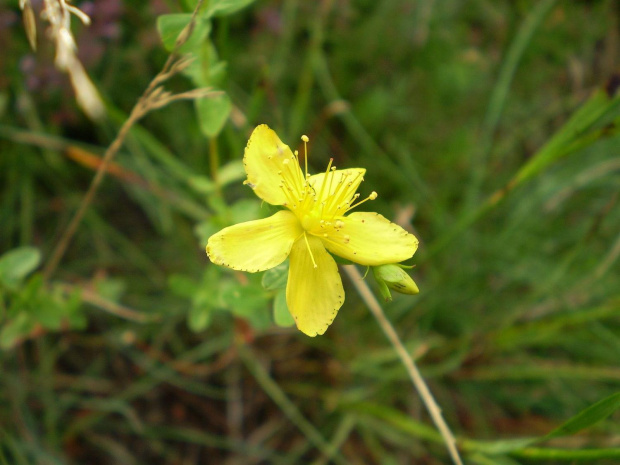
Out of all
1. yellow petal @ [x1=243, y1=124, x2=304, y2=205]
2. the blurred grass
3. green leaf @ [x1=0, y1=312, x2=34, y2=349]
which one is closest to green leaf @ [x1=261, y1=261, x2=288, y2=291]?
yellow petal @ [x1=243, y1=124, x2=304, y2=205]

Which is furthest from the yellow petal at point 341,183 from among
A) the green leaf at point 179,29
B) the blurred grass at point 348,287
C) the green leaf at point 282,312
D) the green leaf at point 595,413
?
the green leaf at point 595,413

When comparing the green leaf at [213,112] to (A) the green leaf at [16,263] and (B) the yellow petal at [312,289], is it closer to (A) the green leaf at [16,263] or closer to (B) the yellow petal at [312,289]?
(B) the yellow petal at [312,289]

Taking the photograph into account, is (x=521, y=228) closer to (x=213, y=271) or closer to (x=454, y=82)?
(x=454, y=82)

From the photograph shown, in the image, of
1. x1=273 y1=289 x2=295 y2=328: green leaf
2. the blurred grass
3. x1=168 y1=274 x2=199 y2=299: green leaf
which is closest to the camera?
x1=273 y1=289 x2=295 y2=328: green leaf

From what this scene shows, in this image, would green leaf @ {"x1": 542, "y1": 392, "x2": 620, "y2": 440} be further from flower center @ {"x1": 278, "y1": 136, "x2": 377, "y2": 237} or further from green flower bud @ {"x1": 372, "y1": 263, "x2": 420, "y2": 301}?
flower center @ {"x1": 278, "y1": 136, "x2": 377, "y2": 237}

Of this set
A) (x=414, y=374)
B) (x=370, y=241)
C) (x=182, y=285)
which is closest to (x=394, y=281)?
(x=370, y=241)

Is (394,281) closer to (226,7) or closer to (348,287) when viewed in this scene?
(226,7)
